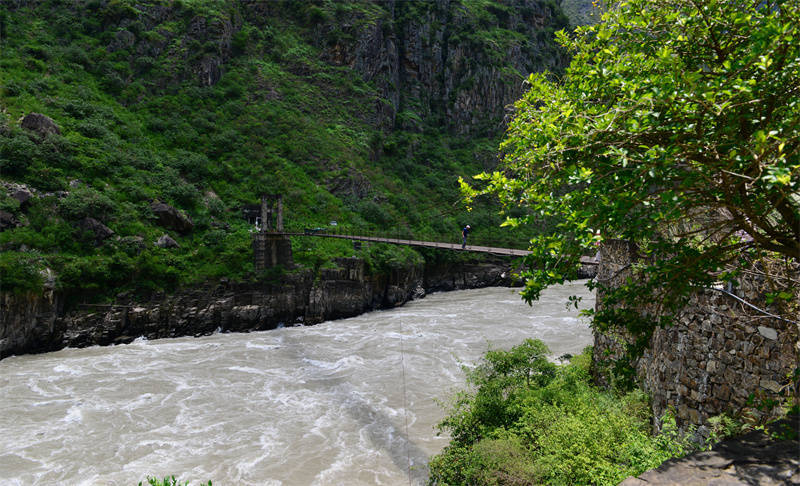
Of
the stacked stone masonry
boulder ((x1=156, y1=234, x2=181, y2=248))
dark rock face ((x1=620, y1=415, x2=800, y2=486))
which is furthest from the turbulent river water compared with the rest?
dark rock face ((x1=620, y1=415, x2=800, y2=486))

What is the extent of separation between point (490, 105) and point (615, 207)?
55.2 metres

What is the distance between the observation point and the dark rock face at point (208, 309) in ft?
50.6

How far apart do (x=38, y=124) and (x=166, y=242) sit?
8.90 meters

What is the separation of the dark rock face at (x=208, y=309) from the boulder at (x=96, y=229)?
3.20 metres

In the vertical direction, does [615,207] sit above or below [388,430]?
above

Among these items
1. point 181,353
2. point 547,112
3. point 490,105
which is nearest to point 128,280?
point 181,353

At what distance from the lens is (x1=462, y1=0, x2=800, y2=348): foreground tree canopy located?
2369 mm

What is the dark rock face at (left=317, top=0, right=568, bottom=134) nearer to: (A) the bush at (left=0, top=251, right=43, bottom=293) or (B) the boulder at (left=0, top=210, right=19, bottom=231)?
(B) the boulder at (left=0, top=210, right=19, bottom=231)

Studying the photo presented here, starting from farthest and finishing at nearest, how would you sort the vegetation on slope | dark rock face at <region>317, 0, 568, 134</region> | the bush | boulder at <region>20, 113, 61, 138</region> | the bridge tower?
1. dark rock face at <region>317, 0, 568, 134</region>
2. the bridge tower
3. boulder at <region>20, 113, 61, 138</region>
4. the bush
5. the vegetation on slope

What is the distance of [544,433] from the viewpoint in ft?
23.2

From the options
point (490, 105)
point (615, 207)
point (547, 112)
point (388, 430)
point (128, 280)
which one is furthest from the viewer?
point (490, 105)

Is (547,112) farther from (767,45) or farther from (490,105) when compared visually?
(490,105)

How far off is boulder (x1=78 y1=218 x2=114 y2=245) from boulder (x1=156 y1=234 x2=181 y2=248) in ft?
6.64

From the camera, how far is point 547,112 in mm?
3193
